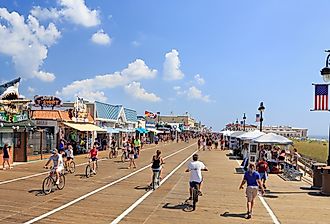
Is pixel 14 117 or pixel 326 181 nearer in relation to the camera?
pixel 326 181

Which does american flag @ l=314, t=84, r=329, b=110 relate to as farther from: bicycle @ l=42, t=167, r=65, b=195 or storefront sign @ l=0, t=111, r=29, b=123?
storefront sign @ l=0, t=111, r=29, b=123

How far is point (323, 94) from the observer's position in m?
19.1

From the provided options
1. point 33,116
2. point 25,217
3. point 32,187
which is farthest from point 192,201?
point 33,116

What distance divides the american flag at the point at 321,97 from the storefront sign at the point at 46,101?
83.4ft

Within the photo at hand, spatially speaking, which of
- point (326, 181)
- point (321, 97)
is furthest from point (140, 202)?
point (321, 97)

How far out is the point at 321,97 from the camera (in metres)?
19.1

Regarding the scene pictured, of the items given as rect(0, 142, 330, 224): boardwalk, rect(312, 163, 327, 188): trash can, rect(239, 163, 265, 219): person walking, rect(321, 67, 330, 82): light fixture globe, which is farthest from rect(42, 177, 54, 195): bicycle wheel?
rect(321, 67, 330, 82): light fixture globe

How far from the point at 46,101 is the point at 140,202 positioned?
26.8 m

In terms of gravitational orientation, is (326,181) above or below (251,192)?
below

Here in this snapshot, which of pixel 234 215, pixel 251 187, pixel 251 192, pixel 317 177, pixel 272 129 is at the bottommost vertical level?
pixel 234 215

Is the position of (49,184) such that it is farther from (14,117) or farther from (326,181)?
(14,117)

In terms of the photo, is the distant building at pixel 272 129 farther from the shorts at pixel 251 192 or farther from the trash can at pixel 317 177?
Result: the shorts at pixel 251 192

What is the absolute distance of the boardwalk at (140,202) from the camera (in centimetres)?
1157

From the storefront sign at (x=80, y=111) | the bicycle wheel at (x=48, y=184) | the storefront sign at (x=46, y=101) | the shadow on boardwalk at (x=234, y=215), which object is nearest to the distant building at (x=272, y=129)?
the storefront sign at (x=80, y=111)
